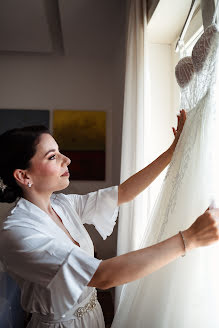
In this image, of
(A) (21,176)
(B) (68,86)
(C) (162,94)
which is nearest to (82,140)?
(B) (68,86)

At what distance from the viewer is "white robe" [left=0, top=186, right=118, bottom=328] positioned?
0.74 metres

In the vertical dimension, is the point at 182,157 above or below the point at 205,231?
above

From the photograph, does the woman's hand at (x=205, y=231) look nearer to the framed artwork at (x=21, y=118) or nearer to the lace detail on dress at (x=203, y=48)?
the lace detail on dress at (x=203, y=48)

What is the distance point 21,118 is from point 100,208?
6.17 feet

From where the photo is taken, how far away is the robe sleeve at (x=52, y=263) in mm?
739

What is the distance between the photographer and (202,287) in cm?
71

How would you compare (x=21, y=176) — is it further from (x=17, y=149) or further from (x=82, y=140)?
(x=82, y=140)

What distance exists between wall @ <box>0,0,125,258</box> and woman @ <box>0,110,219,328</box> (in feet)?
5.32

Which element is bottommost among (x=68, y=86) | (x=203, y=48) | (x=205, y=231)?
(x=205, y=231)

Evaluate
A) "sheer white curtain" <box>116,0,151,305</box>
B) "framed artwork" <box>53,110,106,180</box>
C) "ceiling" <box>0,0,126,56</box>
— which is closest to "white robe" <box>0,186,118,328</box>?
"sheer white curtain" <box>116,0,151,305</box>

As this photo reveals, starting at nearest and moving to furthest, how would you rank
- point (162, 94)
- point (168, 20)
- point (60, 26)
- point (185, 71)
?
point (185, 71) < point (168, 20) < point (162, 94) < point (60, 26)

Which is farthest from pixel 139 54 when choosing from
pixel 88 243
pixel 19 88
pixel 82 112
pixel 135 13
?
pixel 19 88

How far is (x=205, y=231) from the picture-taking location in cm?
66

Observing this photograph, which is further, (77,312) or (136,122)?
(136,122)
